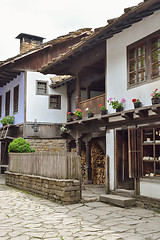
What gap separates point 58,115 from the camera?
17359 millimetres

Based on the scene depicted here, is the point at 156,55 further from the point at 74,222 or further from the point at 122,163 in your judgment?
the point at 74,222

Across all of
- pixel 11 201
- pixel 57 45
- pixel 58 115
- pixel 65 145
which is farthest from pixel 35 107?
pixel 11 201

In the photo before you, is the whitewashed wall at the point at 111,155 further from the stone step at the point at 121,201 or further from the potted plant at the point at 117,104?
the stone step at the point at 121,201

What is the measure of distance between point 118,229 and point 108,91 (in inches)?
222

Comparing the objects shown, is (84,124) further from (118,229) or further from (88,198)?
(118,229)

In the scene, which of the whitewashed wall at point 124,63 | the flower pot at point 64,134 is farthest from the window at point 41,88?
the whitewashed wall at point 124,63

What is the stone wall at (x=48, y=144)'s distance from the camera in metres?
16.4

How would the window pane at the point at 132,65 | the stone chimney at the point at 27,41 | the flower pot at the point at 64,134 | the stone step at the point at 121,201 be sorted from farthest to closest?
the stone chimney at the point at 27,41 < the flower pot at the point at 64,134 < the window pane at the point at 132,65 < the stone step at the point at 121,201

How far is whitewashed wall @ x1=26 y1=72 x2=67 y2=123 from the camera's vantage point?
1648 cm

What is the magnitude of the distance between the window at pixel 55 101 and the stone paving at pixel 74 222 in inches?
346

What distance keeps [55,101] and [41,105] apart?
105 centimetres

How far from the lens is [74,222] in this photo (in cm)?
664

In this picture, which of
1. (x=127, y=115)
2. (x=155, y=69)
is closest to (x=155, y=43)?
(x=155, y=69)

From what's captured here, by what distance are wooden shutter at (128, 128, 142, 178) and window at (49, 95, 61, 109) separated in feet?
29.2
